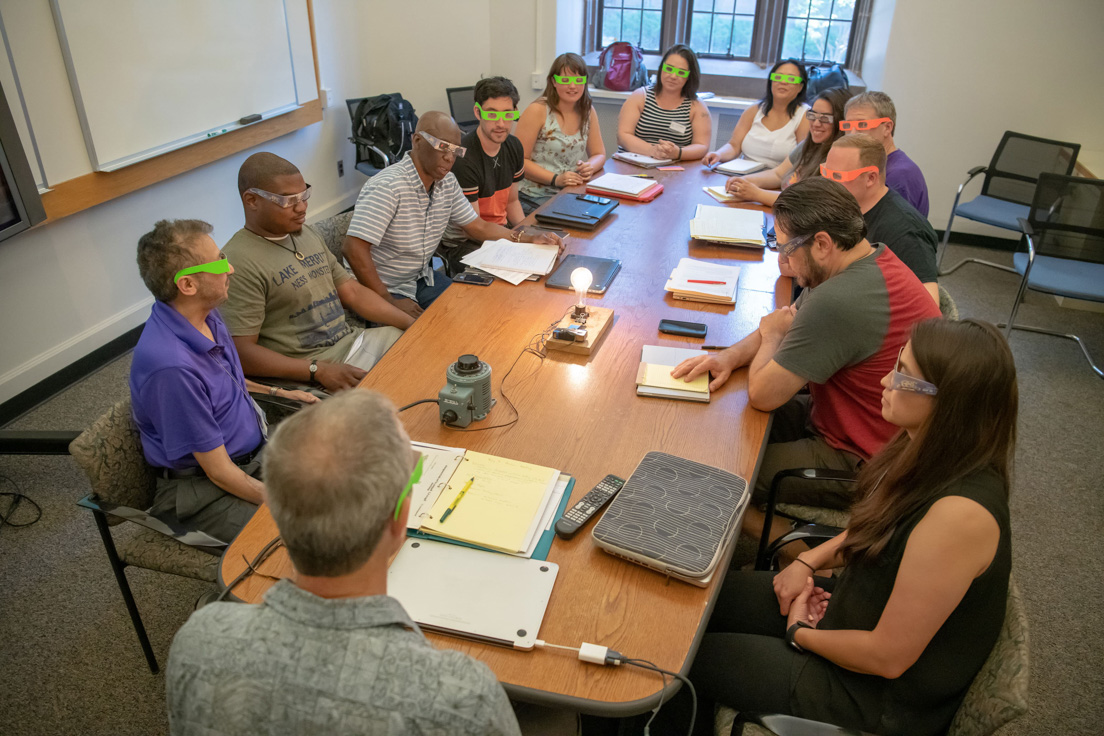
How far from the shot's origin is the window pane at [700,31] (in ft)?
20.2

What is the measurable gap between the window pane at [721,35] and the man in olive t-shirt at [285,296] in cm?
472

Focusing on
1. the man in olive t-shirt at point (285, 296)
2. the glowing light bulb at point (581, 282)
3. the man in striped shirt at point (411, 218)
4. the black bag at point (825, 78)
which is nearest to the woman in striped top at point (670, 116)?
the black bag at point (825, 78)

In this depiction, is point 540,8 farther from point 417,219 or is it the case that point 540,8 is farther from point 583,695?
point 583,695

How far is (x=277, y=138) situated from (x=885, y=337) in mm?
4199

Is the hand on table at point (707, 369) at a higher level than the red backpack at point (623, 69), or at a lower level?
lower

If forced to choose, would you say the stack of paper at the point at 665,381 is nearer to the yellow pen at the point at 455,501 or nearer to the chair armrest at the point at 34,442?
the yellow pen at the point at 455,501

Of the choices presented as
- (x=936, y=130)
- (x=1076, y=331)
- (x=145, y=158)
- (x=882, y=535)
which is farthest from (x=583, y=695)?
(x=936, y=130)

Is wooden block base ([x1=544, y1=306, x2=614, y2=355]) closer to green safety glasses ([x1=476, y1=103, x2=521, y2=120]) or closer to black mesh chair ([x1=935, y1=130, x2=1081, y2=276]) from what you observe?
green safety glasses ([x1=476, y1=103, x2=521, y2=120])

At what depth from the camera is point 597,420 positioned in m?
2.01

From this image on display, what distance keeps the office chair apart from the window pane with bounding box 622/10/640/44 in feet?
5.24

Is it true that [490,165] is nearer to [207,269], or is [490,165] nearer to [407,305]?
[407,305]

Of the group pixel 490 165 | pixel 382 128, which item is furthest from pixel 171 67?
pixel 490 165

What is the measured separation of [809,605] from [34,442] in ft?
9.20

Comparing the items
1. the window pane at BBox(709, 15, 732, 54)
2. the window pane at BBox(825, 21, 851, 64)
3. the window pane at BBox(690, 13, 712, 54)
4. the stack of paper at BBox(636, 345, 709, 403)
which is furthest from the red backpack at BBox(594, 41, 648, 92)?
the stack of paper at BBox(636, 345, 709, 403)
